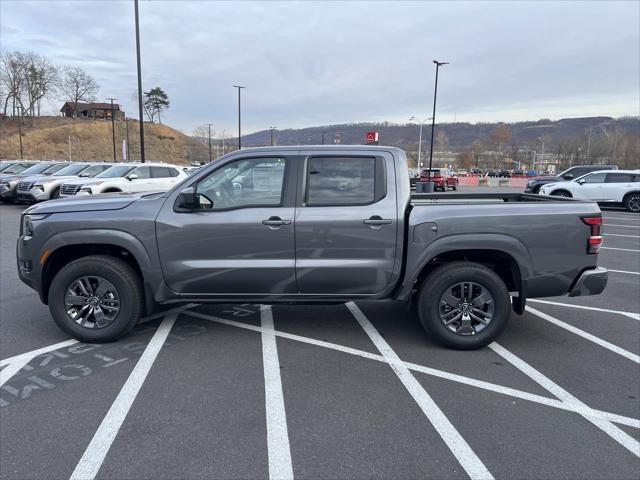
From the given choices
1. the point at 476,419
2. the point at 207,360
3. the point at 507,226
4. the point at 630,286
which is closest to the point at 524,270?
the point at 507,226

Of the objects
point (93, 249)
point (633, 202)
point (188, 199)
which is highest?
point (188, 199)

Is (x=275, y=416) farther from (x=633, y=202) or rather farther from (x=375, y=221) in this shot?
(x=633, y=202)

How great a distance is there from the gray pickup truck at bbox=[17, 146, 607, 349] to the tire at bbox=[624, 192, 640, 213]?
1723 cm

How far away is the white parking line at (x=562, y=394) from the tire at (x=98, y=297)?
354 centimetres

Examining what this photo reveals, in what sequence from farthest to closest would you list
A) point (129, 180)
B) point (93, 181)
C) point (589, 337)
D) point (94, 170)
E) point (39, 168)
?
1. point (39, 168)
2. point (94, 170)
3. point (129, 180)
4. point (93, 181)
5. point (589, 337)

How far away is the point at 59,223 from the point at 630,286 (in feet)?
25.0

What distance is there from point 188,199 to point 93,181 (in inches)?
442

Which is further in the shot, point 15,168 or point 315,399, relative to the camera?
point 15,168

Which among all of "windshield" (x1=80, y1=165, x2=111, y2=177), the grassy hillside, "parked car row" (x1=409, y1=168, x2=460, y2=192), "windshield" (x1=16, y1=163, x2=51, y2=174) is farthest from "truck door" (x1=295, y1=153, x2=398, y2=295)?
the grassy hillside

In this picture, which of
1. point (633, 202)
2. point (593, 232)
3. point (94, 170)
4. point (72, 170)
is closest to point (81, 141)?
point (72, 170)

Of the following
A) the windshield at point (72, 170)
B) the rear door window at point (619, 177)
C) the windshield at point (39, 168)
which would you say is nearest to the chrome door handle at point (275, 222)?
the windshield at point (72, 170)

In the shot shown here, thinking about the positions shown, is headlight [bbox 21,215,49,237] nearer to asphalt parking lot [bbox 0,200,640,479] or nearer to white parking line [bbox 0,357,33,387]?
asphalt parking lot [bbox 0,200,640,479]

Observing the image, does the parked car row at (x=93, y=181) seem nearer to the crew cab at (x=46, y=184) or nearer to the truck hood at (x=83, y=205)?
the crew cab at (x=46, y=184)

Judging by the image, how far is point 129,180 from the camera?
14.5 m
